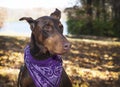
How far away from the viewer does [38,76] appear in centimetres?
650

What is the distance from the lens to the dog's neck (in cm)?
608

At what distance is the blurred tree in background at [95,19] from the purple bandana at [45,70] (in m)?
27.8

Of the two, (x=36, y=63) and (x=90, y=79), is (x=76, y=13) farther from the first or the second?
(x=36, y=63)

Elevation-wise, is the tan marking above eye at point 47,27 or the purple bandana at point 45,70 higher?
the tan marking above eye at point 47,27

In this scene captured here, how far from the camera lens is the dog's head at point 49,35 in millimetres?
5465

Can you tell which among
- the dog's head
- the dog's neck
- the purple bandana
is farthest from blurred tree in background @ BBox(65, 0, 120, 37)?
the dog's head

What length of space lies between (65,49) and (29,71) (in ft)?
4.02

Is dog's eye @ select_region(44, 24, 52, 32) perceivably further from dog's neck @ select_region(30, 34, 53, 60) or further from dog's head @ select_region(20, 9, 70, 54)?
dog's neck @ select_region(30, 34, 53, 60)

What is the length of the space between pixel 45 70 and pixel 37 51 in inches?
16.4

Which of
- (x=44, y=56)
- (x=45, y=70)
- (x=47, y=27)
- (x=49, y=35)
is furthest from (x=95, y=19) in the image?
(x=49, y=35)

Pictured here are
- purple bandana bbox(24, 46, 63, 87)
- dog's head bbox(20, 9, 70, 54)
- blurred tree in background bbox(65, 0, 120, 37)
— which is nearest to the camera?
dog's head bbox(20, 9, 70, 54)

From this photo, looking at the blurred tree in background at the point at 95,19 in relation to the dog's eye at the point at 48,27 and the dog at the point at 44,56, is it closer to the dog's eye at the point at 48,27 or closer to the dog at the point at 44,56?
the dog at the point at 44,56

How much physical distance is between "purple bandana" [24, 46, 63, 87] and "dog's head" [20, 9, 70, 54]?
1.42 feet

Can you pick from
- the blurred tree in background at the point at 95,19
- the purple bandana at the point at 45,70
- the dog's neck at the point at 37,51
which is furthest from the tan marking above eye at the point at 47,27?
the blurred tree in background at the point at 95,19
